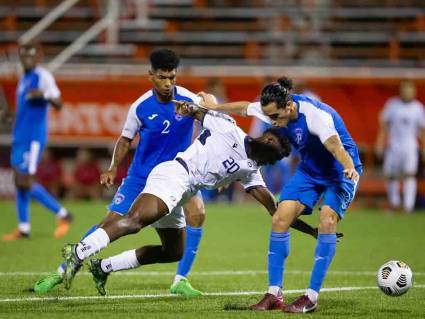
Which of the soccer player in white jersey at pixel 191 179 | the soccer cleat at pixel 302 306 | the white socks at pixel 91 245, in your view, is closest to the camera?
the white socks at pixel 91 245

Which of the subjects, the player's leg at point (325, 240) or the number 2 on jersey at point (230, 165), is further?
the number 2 on jersey at point (230, 165)

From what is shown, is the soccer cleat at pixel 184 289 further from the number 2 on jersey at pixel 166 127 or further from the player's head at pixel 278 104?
the player's head at pixel 278 104

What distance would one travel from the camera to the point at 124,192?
9.30 m

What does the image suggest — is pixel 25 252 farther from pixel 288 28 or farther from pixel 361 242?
pixel 288 28

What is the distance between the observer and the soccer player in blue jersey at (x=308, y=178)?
8.48 metres

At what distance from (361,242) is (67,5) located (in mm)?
12697

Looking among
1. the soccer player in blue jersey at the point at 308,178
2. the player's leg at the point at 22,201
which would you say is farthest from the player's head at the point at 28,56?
the soccer player in blue jersey at the point at 308,178

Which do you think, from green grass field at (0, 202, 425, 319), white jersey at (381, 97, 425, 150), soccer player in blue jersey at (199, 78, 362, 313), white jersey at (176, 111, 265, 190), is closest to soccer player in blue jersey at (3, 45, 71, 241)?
green grass field at (0, 202, 425, 319)

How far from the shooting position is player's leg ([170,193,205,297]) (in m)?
9.72

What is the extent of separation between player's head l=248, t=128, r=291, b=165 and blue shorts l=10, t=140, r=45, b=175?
7.06 meters

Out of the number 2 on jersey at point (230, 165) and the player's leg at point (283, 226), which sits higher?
the number 2 on jersey at point (230, 165)

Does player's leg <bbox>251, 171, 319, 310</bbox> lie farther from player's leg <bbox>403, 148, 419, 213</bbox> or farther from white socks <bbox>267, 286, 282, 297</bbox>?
player's leg <bbox>403, 148, 419, 213</bbox>

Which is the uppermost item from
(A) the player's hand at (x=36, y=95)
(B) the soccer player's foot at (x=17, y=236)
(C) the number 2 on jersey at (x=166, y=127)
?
(C) the number 2 on jersey at (x=166, y=127)

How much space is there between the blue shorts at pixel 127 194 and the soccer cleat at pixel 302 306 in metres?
1.78
